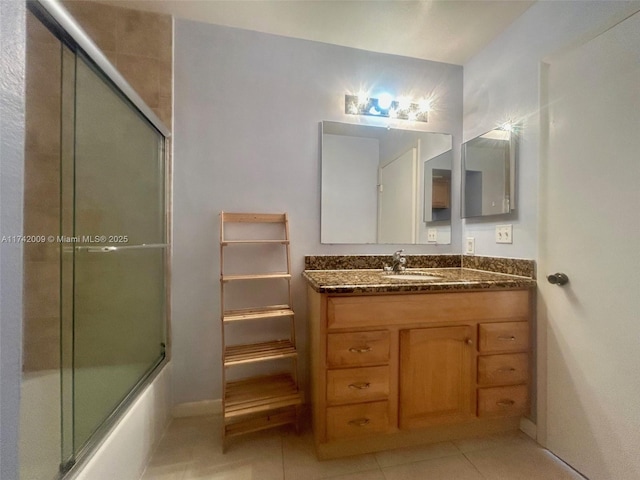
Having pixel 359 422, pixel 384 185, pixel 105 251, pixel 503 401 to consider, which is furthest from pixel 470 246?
pixel 105 251

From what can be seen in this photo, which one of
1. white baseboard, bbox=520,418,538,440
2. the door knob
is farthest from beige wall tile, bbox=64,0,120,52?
white baseboard, bbox=520,418,538,440

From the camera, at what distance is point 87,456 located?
2.81ft

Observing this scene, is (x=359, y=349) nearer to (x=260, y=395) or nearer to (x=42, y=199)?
(x=260, y=395)

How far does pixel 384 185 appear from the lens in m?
1.72

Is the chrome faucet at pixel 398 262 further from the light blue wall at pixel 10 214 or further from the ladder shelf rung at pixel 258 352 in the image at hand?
the light blue wall at pixel 10 214

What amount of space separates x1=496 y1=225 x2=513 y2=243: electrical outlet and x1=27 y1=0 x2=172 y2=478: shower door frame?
198cm

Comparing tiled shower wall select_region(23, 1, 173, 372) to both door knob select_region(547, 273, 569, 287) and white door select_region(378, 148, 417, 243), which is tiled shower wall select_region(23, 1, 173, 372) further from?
door knob select_region(547, 273, 569, 287)

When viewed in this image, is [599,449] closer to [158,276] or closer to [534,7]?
[534,7]

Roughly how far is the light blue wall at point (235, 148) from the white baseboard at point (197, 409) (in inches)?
1.4

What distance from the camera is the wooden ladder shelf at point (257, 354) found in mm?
1313

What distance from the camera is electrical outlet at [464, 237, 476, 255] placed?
1.76 metres

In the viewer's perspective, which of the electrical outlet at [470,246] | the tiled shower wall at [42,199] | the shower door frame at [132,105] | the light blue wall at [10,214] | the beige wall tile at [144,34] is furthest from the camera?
the electrical outlet at [470,246]

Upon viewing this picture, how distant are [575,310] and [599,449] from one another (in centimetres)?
58

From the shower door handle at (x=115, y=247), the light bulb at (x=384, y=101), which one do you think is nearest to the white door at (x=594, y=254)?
the light bulb at (x=384, y=101)
